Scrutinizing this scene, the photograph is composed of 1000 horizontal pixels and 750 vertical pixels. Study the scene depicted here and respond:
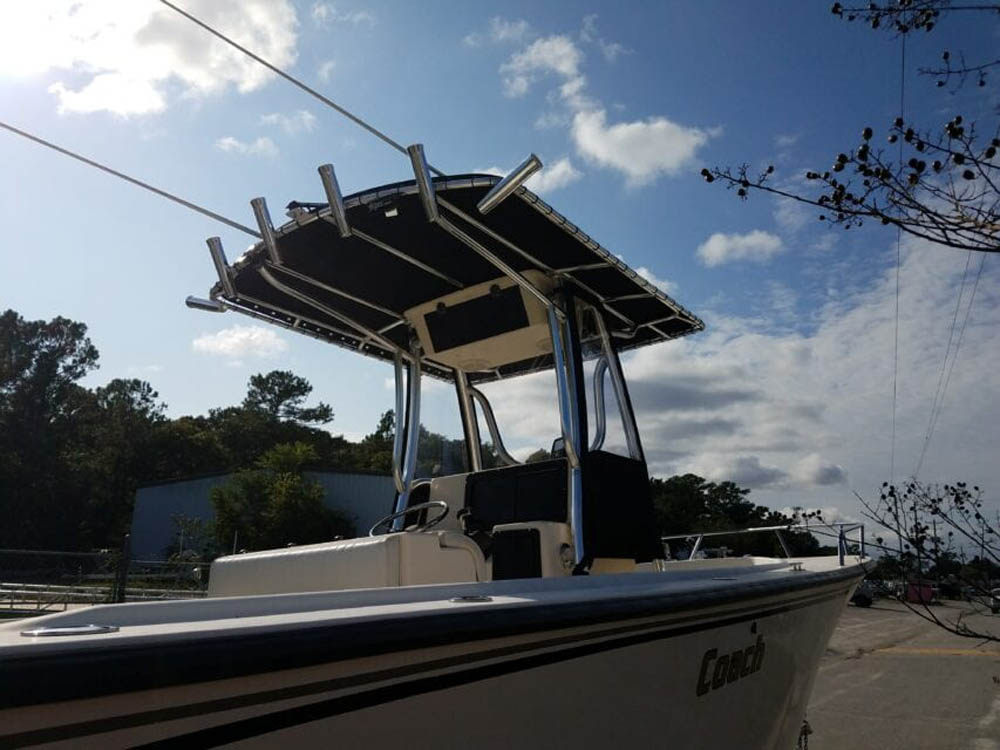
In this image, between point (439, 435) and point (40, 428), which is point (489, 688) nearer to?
point (439, 435)

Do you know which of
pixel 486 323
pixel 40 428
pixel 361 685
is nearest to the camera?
pixel 361 685

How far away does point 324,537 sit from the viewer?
25594 millimetres

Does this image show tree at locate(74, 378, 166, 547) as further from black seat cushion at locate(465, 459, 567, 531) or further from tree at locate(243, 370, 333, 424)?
black seat cushion at locate(465, 459, 567, 531)

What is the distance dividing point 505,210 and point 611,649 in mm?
2054

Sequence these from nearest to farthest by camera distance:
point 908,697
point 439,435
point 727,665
Answer: point 727,665
point 439,435
point 908,697

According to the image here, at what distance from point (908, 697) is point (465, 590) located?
28.0 feet

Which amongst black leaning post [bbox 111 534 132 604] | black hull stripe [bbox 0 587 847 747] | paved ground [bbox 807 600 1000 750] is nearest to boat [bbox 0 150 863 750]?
black hull stripe [bbox 0 587 847 747]

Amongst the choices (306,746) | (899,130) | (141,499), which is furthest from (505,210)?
(141,499)

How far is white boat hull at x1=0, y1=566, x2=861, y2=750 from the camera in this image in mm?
910

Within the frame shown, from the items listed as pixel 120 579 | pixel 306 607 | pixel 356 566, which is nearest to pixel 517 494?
pixel 356 566

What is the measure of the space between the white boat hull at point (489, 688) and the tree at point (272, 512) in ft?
75.1

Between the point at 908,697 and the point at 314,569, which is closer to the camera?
the point at 314,569

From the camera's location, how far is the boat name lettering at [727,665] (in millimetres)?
Answer: 2303

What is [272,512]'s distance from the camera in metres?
25.6
